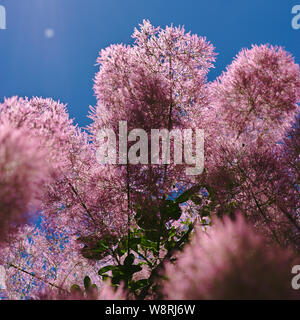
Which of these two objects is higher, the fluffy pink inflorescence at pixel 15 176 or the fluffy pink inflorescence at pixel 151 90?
the fluffy pink inflorescence at pixel 151 90

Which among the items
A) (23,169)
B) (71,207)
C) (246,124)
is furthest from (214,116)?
(23,169)

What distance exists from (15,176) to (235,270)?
1.16 ft

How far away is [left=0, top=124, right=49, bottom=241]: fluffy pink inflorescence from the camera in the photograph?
0.43 m

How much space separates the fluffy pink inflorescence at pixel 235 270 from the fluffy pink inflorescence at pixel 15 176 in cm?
28

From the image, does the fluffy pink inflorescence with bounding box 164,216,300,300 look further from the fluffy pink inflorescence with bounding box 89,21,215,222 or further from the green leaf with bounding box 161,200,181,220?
the green leaf with bounding box 161,200,181,220

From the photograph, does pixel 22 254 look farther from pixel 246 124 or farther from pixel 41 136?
pixel 246 124

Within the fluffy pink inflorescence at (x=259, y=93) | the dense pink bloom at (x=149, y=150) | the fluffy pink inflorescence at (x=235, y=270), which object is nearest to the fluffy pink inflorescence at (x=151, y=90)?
the dense pink bloom at (x=149, y=150)

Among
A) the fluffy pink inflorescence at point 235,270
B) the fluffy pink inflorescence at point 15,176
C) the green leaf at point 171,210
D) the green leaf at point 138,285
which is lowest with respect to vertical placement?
the fluffy pink inflorescence at point 235,270

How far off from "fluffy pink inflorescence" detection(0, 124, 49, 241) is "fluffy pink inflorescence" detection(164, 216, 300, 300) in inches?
11.1

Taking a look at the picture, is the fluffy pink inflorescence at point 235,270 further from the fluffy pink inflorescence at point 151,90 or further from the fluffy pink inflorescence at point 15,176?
the fluffy pink inflorescence at point 151,90

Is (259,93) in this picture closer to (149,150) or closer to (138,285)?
(149,150)

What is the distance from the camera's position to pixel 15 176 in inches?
17.0

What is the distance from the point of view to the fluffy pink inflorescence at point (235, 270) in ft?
1.35

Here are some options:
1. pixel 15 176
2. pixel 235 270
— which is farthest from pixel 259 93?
pixel 15 176
